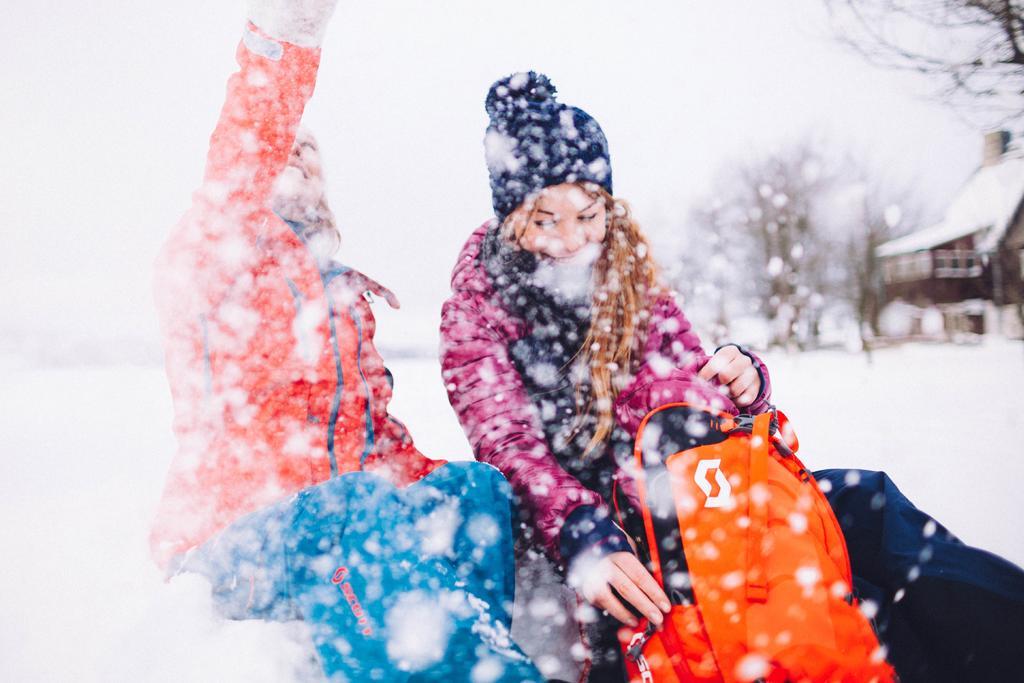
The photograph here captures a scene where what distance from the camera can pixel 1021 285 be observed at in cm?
933

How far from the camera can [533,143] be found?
58.7 inches

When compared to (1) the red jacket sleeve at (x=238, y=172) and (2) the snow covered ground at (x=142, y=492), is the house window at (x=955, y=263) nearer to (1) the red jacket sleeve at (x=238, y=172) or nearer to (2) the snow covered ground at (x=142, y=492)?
(2) the snow covered ground at (x=142, y=492)

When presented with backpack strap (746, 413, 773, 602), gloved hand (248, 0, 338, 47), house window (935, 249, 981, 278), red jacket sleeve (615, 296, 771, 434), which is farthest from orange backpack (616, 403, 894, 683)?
house window (935, 249, 981, 278)

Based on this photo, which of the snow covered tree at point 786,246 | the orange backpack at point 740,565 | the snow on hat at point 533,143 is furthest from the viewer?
the snow covered tree at point 786,246

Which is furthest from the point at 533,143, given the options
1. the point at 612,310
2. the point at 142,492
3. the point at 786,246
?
the point at 786,246

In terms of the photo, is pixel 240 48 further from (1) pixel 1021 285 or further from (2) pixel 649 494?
(1) pixel 1021 285

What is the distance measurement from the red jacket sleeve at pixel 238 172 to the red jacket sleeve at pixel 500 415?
579 mm

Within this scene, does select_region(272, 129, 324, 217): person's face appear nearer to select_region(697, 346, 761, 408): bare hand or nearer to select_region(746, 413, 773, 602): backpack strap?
select_region(697, 346, 761, 408): bare hand

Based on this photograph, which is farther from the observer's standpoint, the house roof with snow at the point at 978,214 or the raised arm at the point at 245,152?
the house roof with snow at the point at 978,214

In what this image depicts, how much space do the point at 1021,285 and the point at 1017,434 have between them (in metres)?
8.95

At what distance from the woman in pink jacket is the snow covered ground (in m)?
0.67

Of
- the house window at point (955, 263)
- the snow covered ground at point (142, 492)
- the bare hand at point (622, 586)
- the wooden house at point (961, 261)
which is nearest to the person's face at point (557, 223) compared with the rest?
the bare hand at point (622, 586)

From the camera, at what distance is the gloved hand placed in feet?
3.95

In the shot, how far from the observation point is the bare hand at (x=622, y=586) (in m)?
1.00
